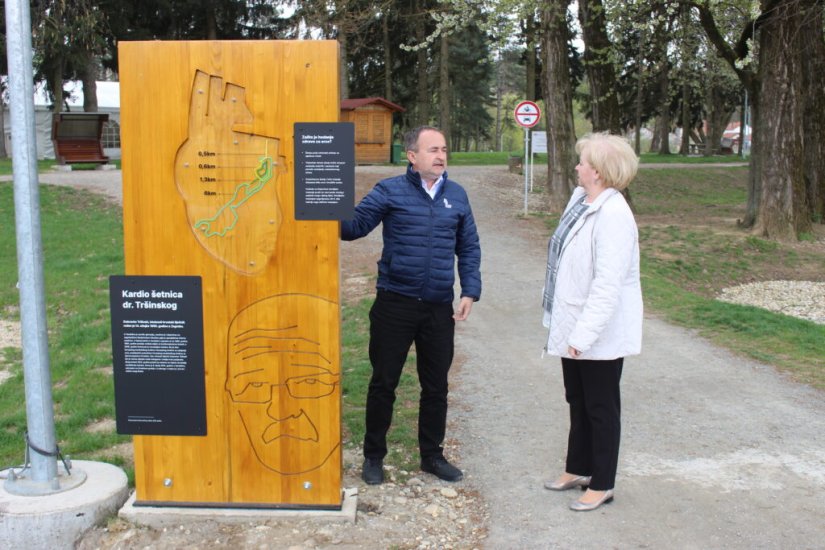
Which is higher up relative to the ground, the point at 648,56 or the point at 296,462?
the point at 648,56

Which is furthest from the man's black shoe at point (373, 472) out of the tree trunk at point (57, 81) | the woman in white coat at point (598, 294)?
the tree trunk at point (57, 81)

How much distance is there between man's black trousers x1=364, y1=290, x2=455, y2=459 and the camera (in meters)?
4.35

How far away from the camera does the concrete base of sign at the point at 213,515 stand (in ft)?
13.2

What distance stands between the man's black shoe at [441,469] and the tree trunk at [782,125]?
12.8 m

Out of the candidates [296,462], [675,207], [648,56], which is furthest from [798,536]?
[675,207]

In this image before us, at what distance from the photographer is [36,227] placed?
12.9 ft

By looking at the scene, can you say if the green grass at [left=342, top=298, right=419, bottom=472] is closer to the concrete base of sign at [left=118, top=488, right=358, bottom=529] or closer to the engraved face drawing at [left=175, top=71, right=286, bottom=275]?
the concrete base of sign at [left=118, top=488, right=358, bottom=529]

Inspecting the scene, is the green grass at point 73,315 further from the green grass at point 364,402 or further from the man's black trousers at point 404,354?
the man's black trousers at point 404,354

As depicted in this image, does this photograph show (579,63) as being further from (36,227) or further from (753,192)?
(36,227)

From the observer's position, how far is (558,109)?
58.2ft

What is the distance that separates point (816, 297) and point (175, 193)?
1134 cm

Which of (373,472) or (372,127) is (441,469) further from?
(372,127)

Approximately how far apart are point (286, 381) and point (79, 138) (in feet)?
77.6

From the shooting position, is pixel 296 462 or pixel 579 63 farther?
pixel 579 63
